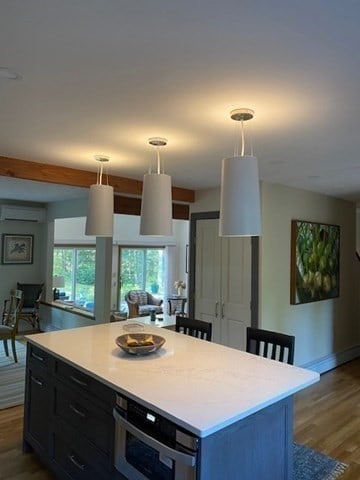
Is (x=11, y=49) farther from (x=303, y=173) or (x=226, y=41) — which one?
(x=303, y=173)

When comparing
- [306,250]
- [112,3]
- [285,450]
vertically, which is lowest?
[285,450]

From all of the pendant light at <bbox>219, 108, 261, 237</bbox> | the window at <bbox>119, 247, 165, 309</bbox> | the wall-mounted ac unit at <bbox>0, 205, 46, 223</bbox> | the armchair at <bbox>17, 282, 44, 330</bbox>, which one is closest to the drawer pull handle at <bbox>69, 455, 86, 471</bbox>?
the pendant light at <bbox>219, 108, 261, 237</bbox>

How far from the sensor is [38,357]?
2707 millimetres

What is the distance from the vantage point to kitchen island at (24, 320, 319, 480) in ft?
5.27

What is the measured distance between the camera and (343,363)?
17.0 ft

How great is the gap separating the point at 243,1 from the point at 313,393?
4.12 m

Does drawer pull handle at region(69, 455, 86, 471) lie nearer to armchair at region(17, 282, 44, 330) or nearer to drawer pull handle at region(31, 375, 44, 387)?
drawer pull handle at region(31, 375, 44, 387)

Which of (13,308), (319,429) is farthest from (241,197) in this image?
(13,308)

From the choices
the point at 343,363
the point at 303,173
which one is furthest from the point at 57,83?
the point at 343,363

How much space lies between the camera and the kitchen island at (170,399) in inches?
63.2

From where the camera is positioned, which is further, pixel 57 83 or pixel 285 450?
pixel 285 450

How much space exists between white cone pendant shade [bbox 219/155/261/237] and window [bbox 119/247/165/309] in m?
8.35

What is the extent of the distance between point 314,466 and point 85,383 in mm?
1887

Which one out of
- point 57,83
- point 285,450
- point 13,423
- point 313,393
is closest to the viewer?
point 57,83
